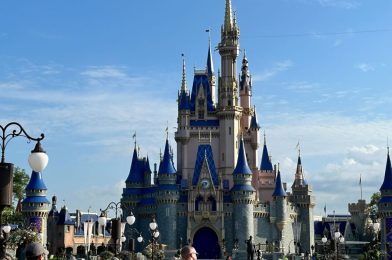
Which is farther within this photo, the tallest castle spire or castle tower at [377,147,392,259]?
the tallest castle spire

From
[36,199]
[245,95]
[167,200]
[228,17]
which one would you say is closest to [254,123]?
[245,95]

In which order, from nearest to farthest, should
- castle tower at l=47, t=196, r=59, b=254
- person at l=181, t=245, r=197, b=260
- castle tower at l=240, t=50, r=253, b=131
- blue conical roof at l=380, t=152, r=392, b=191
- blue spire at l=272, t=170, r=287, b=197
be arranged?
person at l=181, t=245, r=197, b=260
blue conical roof at l=380, t=152, r=392, b=191
blue spire at l=272, t=170, r=287, b=197
castle tower at l=47, t=196, r=59, b=254
castle tower at l=240, t=50, r=253, b=131

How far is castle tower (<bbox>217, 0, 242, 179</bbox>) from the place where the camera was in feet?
303

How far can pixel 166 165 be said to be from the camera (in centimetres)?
8856

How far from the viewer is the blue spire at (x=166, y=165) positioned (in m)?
88.1

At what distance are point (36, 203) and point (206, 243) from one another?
68.5 feet

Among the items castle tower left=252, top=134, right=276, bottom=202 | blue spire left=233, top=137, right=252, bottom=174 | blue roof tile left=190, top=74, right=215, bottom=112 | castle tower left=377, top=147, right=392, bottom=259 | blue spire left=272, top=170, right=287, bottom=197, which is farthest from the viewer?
castle tower left=252, top=134, right=276, bottom=202

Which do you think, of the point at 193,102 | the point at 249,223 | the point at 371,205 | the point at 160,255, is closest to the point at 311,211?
the point at 249,223

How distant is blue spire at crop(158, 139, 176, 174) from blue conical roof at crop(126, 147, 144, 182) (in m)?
6.13

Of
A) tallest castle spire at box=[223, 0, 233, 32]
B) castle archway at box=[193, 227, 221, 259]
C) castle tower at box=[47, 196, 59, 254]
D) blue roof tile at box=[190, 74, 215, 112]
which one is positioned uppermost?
tallest castle spire at box=[223, 0, 233, 32]

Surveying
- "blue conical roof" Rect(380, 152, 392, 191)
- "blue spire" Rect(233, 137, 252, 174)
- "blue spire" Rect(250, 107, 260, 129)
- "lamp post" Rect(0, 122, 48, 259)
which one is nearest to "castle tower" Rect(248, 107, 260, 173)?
"blue spire" Rect(250, 107, 260, 129)

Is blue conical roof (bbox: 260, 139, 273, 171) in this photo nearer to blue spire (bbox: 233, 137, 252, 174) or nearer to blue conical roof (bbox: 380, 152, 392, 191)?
blue spire (bbox: 233, 137, 252, 174)

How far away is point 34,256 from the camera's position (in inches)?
356

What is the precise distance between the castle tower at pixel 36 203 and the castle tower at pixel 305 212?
34.0 meters
